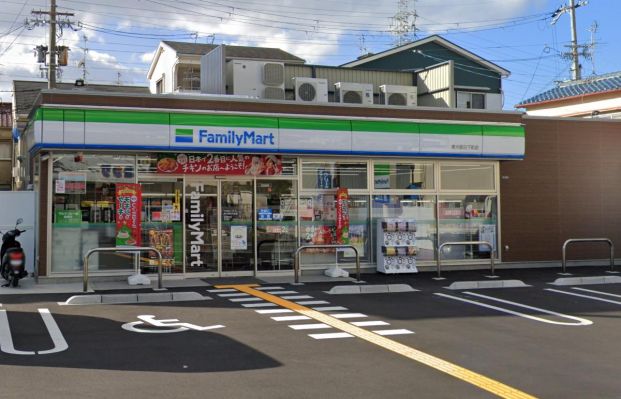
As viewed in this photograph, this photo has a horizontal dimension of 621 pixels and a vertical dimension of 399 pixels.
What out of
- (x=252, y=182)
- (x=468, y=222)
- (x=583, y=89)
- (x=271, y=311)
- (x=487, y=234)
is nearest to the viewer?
(x=271, y=311)

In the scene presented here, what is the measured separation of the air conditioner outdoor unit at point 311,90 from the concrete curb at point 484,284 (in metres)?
8.34

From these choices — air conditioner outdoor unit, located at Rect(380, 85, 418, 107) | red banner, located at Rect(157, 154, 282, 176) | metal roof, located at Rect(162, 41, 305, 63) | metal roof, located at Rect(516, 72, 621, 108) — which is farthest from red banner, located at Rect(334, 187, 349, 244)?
metal roof, located at Rect(162, 41, 305, 63)

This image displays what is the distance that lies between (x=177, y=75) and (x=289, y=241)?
19.9 m

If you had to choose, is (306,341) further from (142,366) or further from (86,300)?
(86,300)

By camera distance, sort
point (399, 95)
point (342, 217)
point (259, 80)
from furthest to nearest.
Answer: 1. point (399, 95)
2. point (259, 80)
3. point (342, 217)

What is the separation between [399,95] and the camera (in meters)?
20.7

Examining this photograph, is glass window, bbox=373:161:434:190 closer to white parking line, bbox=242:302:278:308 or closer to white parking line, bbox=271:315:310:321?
white parking line, bbox=242:302:278:308

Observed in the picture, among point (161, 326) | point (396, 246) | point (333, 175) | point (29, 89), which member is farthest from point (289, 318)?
point (29, 89)

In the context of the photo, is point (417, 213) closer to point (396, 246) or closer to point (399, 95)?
point (396, 246)

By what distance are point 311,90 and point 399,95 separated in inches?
122

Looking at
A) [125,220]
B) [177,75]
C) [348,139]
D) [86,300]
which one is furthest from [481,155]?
[177,75]

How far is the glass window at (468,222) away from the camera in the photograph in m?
16.9

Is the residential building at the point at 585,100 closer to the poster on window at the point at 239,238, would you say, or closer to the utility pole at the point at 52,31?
the poster on window at the point at 239,238

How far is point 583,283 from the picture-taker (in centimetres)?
1439
